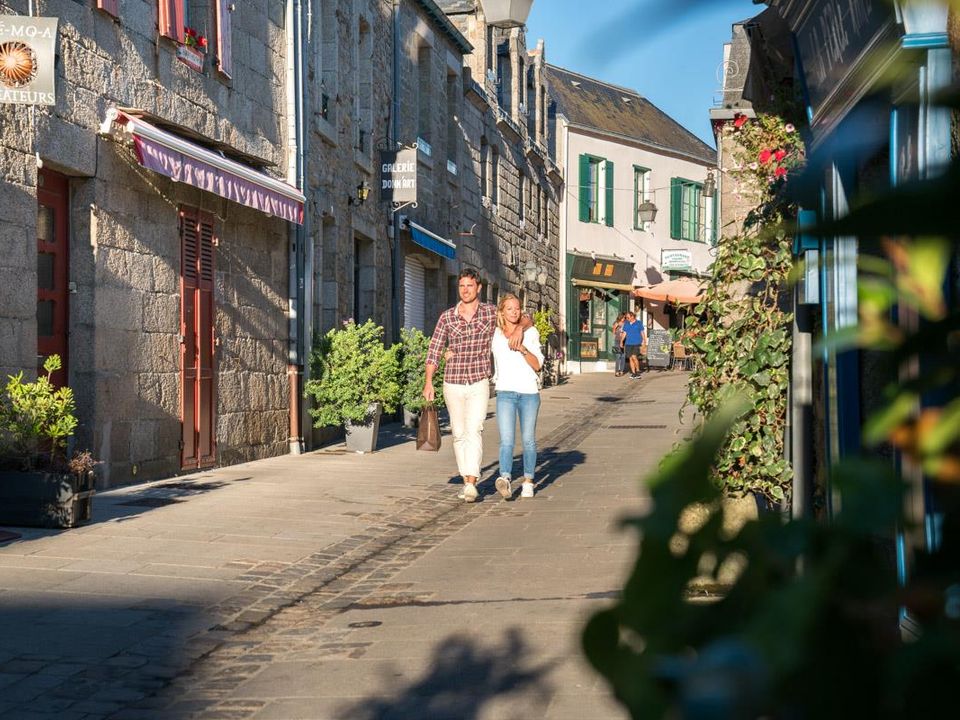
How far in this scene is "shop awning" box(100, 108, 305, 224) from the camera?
32.5ft

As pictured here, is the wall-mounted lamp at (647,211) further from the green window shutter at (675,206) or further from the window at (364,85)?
the window at (364,85)

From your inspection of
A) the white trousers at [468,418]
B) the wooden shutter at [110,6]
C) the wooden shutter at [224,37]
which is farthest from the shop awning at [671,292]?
the wooden shutter at [110,6]

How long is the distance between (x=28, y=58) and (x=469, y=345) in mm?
3656

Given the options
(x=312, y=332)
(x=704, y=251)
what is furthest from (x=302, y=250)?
(x=704, y=251)

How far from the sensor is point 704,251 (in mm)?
39656

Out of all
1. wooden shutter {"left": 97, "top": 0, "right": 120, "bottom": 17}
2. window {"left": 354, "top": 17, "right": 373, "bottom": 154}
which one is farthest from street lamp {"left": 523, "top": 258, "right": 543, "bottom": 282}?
wooden shutter {"left": 97, "top": 0, "right": 120, "bottom": 17}

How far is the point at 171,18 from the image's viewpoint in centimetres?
1130

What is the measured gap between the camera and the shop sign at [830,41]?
5.08 meters

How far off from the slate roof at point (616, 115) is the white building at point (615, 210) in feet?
0.14

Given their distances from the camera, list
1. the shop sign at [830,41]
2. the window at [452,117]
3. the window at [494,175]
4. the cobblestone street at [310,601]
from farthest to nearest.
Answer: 1. the window at [494,175]
2. the window at [452,117]
3. the shop sign at [830,41]
4. the cobblestone street at [310,601]

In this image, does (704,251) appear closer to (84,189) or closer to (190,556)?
(84,189)

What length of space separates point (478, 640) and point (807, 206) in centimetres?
447

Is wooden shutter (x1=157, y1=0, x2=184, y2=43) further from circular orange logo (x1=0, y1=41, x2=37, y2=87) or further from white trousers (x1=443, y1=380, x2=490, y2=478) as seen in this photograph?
white trousers (x1=443, y1=380, x2=490, y2=478)

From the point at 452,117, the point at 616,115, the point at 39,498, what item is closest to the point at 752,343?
the point at 39,498
